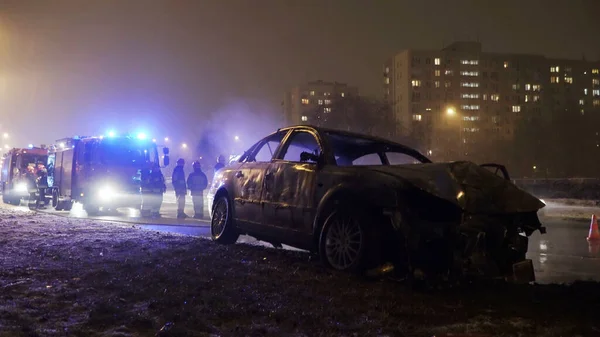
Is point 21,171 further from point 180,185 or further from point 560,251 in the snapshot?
point 560,251

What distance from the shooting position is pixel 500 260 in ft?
17.6

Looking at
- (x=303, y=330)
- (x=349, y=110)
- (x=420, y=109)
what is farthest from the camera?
(x=420, y=109)

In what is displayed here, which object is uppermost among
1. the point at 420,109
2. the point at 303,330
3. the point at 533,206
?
the point at 420,109

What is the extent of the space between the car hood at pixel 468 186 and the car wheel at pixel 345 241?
59cm

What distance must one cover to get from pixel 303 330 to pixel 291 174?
295 cm

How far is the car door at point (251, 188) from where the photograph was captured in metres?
7.18

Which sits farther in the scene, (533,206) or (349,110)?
(349,110)

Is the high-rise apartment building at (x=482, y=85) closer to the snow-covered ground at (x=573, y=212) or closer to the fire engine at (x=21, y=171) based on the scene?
the snow-covered ground at (x=573, y=212)

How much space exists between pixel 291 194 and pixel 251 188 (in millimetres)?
1084

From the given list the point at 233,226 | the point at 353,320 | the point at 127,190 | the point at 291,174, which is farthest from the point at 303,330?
the point at 127,190

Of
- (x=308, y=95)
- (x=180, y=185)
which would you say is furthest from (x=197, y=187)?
(x=308, y=95)

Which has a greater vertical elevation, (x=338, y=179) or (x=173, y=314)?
(x=338, y=179)

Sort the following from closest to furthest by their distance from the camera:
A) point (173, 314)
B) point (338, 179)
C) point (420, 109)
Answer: point (173, 314), point (338, 179), point (420, 109)

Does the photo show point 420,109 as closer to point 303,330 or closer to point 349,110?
point 349,110
